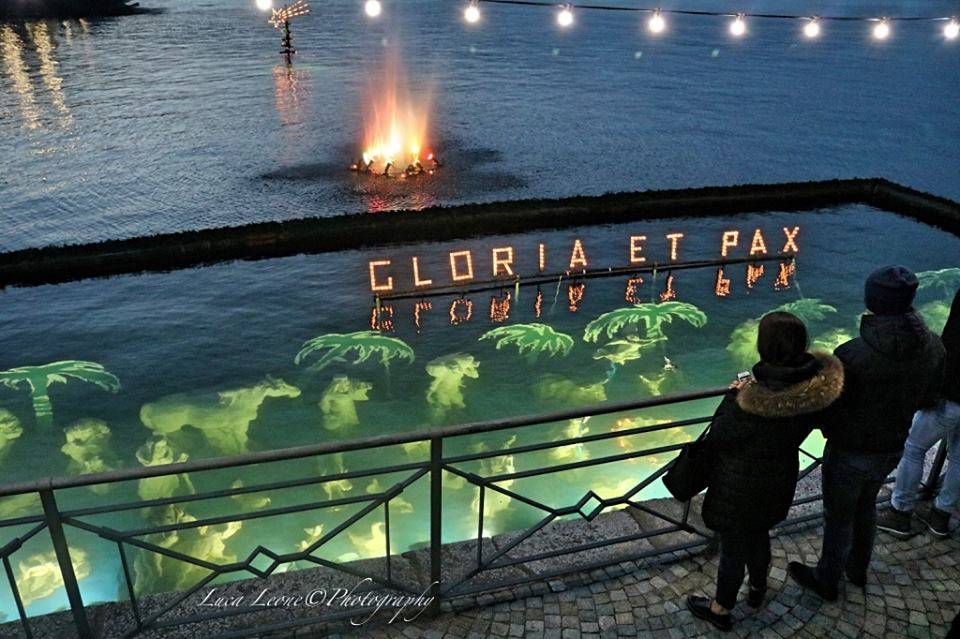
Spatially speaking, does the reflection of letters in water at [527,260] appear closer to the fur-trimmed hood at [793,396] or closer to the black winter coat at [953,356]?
the black winter coat at [953,356]

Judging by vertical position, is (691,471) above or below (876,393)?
below

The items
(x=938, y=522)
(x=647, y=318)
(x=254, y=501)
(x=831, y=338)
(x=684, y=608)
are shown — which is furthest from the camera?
(x=647, y=318)

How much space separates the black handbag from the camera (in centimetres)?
406

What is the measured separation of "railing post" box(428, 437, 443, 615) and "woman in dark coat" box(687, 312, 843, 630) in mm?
1639

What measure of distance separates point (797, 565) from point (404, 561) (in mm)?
2944

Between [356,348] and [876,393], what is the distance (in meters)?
11.3

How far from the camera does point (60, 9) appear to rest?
97000 mm

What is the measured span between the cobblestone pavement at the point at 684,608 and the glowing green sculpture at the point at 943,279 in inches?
608

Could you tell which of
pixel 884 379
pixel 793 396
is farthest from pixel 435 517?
pixel 884 379

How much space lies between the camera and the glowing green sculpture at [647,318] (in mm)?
15062

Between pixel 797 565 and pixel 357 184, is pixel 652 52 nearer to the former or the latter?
pixel 357 184

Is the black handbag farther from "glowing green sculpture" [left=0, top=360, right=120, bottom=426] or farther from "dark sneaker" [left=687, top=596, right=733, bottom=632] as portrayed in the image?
"glowing green sculpture" [left=0, top=360, right=120, bottom=426]

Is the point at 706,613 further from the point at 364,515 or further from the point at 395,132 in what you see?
the point at 395,132

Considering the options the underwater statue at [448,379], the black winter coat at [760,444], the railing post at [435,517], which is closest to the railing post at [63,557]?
the railing post at [435,517]
